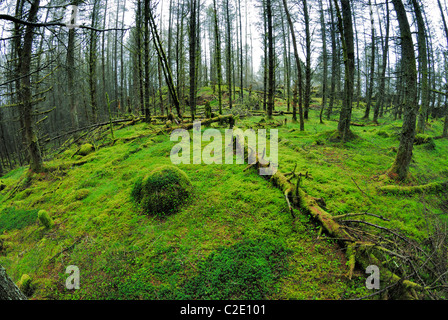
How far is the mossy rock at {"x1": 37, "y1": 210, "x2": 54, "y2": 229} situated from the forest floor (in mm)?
144

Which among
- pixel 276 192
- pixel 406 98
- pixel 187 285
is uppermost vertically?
pixel 406 98

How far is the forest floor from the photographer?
9.12ft

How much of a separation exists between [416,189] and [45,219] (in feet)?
29.5

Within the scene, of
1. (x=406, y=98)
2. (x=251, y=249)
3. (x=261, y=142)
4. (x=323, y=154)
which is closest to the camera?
(x=251, y=249)

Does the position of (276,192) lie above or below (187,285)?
above

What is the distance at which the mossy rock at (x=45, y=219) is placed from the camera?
4500 millimetres

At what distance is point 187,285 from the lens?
2748 millimetres

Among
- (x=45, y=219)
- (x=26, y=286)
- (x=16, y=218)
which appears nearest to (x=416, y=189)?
(x=26, y=286)

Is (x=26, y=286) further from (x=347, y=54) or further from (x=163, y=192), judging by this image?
(x=347, y=54)
